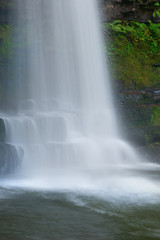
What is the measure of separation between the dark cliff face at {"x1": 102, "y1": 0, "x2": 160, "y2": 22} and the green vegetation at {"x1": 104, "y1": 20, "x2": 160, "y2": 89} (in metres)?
0.34

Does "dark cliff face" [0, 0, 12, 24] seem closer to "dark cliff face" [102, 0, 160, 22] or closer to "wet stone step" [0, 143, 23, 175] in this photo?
"dark cliff face" [102, 0, 160, 22]

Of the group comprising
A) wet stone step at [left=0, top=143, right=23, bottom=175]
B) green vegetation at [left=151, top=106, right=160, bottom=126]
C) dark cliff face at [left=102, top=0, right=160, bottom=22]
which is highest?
dark cliff face at [left=102, top=0, right=160, bottom=22]

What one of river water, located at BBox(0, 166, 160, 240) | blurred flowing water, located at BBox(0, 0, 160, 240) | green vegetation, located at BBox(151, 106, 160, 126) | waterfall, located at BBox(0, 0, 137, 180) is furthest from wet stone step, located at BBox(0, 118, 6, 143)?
green vegetation, located at BBox(151, 106, 160, 126)

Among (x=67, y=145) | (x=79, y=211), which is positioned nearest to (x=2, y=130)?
(x=67, y=145)

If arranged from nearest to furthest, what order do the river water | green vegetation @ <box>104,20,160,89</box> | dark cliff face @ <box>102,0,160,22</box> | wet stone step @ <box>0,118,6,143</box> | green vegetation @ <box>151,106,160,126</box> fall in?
the river water, wet stone step @ <box>0,118,6,143</box>, green vegetation @ <box>151,106,160,126</box>, green vegetation @ <box>104,20,160,89</box>, dark cliff face @ <box>102,0,160,22</box>

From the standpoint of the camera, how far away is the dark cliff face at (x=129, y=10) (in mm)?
14453

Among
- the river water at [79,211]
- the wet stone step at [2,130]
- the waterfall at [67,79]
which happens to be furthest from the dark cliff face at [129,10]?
the river water at [79,211]

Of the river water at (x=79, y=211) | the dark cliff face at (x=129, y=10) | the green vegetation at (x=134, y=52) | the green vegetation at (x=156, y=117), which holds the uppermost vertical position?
the dark cliff face at (x=129, y=10)

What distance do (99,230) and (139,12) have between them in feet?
44.1

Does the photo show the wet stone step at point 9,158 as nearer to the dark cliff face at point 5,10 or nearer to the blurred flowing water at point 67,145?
the blurred flowing water at point 67,145

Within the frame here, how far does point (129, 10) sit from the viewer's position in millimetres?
14555

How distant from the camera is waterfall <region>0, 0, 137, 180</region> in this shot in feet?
32.9

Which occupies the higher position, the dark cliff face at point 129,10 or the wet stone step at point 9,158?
the dark cliff face at point 129,10

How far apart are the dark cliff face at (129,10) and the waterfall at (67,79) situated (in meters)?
0.64
